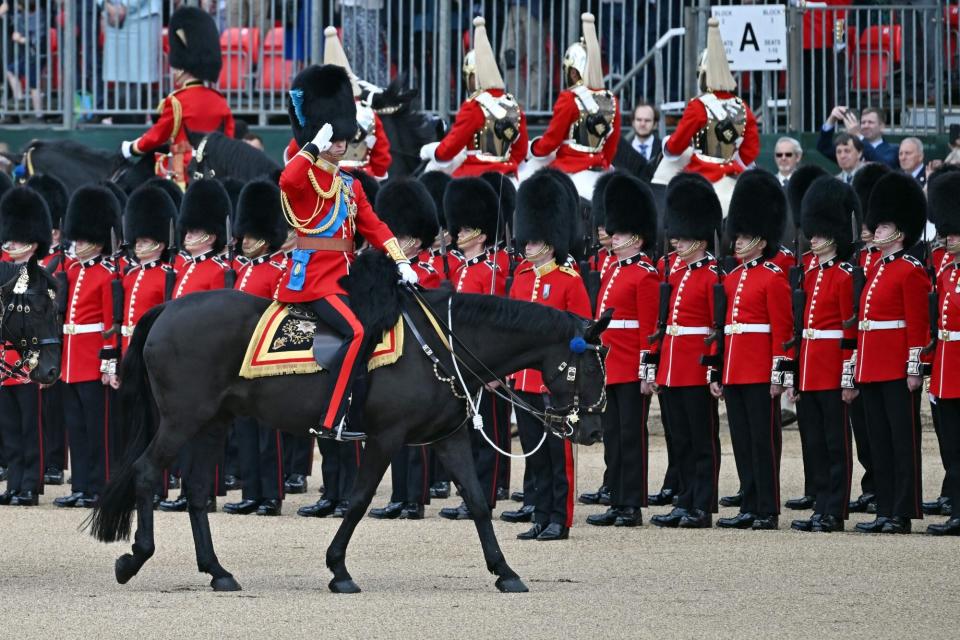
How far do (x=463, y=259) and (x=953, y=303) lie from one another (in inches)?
114

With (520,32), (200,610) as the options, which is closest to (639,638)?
(200,610)

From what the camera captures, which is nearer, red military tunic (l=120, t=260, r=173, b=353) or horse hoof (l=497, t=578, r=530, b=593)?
horse hoof (l=497, t=578, r=530, b=593)

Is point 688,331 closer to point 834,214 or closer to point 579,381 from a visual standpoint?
point 834,214

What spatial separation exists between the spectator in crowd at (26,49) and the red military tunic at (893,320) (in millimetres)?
8951

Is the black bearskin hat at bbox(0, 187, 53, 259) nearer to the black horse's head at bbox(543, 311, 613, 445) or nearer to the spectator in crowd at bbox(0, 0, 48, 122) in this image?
the black horse's head at bbox(543, 311, 613, 445)

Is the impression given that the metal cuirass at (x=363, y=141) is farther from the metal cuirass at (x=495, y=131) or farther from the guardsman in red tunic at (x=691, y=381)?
the guardsman in red tunic at (x=691, y=381)

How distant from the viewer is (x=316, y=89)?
823 cm

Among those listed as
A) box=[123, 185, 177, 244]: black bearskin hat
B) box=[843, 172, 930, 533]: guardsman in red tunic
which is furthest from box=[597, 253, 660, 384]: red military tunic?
box=[123, 185, 177, 244]: black bearskin hat

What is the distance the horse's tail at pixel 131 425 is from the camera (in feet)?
26.1

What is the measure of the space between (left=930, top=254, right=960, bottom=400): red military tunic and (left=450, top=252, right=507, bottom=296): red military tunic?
237 centimetres

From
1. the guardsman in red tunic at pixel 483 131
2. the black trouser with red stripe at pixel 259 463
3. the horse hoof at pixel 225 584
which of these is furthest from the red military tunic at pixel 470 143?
the horse hoof at pixel 225 584

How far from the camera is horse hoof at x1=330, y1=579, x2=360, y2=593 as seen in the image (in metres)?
7.57

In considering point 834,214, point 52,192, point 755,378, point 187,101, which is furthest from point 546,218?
point 187,101

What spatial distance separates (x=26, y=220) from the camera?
10961mm
